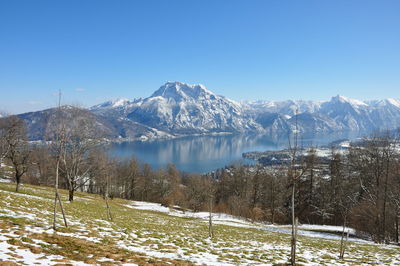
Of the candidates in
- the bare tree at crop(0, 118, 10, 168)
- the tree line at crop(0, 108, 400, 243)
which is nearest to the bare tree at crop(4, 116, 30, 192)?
the tree line at crop(0, 108, 400, 243)

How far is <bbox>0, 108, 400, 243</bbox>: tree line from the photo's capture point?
989 inches

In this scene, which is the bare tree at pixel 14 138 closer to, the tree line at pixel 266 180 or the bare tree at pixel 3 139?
the tree line at pixel 266 180

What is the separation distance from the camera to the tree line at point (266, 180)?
25128 millimetres

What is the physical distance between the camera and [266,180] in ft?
182

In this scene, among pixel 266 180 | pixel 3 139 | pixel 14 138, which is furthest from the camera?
pixel 266 180

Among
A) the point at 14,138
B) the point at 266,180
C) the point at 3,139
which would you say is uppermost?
the point at 14,138

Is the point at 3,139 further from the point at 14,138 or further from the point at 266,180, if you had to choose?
the point at 266,180

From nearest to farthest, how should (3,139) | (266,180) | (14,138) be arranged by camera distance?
(3,139) → (14,138) → (266,180)

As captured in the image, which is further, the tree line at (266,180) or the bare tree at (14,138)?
the bare tree at (14,138)

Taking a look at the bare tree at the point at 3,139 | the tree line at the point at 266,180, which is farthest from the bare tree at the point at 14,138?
the bare tree at the point at 3,139

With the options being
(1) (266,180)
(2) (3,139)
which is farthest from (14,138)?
(1) (266,180)

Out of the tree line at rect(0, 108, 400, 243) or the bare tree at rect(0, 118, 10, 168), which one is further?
the bare tree at rect(0, 118, 10, 168)

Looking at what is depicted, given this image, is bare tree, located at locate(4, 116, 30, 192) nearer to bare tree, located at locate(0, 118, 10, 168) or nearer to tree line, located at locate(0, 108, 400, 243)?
tree line, located at locate(0, 108, 400, 243)

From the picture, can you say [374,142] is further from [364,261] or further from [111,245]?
[111,245]
